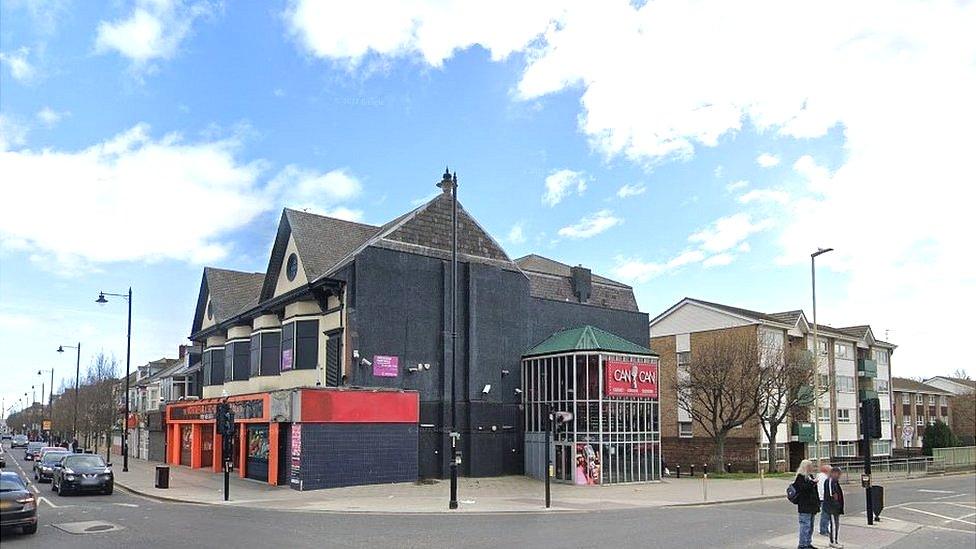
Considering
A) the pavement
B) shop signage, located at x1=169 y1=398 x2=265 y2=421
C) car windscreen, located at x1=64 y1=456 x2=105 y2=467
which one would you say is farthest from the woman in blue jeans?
car windscreen, located at x1=64 y1=456 x2=105 y2=467

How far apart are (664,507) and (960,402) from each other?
83.4m

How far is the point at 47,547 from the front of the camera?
14773 mm

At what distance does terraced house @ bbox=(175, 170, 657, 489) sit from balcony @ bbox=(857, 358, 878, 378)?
30362 mm

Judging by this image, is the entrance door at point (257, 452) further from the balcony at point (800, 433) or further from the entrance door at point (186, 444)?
the balcony at point (800, 433)

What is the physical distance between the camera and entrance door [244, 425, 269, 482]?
110ft

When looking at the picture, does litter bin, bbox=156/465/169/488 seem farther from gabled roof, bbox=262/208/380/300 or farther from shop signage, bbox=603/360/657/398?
shop signage, bbox=603/360/657/398

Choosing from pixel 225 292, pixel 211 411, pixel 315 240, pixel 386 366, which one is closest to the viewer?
pixel 386 366

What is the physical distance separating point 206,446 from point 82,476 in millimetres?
17393

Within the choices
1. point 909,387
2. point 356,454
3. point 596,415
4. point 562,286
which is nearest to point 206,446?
point 356,454

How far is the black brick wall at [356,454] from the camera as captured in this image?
29.0 metres

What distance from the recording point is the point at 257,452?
34.4 meters

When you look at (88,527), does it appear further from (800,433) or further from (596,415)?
(800,433)

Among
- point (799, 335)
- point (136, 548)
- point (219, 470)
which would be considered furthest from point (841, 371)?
point (136, 548)

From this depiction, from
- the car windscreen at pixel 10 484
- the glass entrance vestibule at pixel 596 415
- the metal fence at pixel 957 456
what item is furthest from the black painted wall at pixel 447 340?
the metal fence at pixel 957 456
